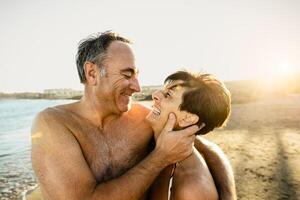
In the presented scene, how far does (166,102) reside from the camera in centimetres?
330

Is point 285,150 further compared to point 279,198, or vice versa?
point 285,150

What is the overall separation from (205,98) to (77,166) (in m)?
1.43

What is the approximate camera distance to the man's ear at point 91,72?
363 centimetres

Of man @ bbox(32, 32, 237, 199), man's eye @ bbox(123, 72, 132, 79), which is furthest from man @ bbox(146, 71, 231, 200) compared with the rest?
man's eye @ bbox(123, 72, 132, 79)

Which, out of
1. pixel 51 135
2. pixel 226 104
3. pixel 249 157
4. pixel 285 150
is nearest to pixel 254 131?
pixel 285 150

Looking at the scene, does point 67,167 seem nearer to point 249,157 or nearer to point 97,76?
point 97,76

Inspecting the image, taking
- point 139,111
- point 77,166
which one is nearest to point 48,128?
point 77,166

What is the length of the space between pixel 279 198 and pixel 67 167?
488 centimetres

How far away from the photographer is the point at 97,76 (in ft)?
12.0

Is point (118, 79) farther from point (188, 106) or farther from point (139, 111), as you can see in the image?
point (188, 106)

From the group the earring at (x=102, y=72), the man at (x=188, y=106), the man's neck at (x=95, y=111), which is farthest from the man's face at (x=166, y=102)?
the earring at (x=102, y=72)

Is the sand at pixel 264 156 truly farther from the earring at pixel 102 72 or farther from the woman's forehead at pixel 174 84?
the earring at pixel 102 72

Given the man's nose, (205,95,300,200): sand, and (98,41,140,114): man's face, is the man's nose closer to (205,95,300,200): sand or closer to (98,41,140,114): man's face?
(98,41,140,114): man's face

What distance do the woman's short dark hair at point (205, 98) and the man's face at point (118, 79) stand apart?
0.57 meters
